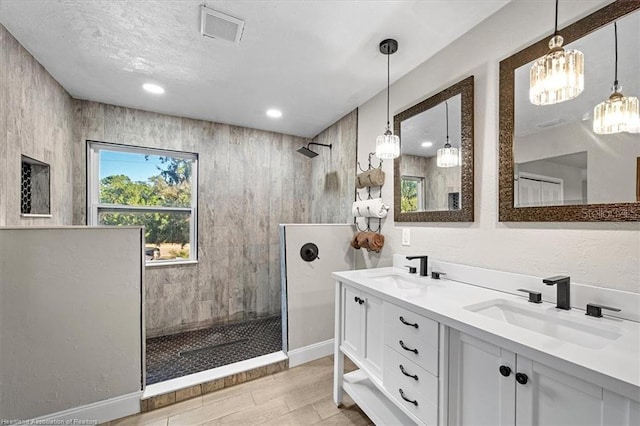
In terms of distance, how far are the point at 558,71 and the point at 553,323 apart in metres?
1.01

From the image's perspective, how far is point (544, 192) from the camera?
1321mm

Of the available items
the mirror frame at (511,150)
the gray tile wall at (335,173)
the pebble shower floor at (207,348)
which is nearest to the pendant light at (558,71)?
the mirror frame at (511,150)

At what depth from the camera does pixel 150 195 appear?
2.99 metres

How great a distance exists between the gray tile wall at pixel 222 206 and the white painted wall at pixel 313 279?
117 centimetres

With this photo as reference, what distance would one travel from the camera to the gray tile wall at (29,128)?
1626 mm

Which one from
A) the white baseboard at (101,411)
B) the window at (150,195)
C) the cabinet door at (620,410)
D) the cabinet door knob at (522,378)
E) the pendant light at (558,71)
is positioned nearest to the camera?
the cabinet door at (620,410)

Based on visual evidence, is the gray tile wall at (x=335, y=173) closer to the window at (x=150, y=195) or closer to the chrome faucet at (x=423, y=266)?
the chrome faucet at (x=423, y=266)

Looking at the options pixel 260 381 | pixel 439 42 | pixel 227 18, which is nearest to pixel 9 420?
pixel 260 381

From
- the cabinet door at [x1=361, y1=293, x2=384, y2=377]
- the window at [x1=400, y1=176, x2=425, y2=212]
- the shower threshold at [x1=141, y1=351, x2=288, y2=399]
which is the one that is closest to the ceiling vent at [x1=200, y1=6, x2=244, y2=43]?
the window at [x1=400, y1=176, x2=425, y2=212]

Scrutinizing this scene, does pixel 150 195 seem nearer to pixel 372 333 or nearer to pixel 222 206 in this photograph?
pixel 222 206

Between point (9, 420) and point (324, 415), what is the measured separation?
1846 millimetres

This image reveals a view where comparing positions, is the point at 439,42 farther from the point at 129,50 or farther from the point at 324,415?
the point at 324,415

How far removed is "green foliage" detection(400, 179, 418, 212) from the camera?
2091mm

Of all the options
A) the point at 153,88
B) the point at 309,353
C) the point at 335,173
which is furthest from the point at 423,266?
the point at 153,88
